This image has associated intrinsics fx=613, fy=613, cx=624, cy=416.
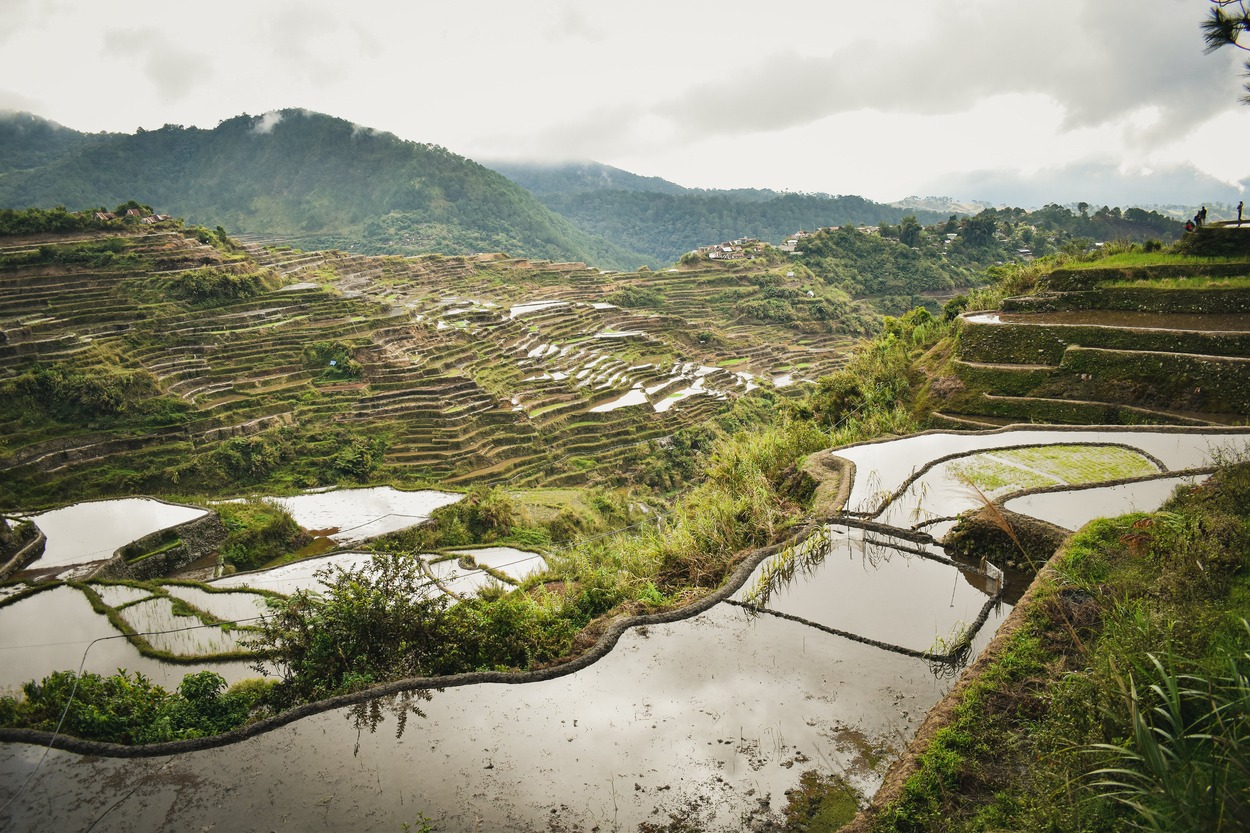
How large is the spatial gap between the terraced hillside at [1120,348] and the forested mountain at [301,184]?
73.3 m

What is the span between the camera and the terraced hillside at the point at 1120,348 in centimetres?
838

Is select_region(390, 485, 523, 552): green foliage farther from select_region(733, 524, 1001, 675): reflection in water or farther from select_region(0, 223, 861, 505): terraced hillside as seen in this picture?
select_region(733, 524, 1001, 675): reflection in water

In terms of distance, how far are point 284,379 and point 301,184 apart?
302 ft

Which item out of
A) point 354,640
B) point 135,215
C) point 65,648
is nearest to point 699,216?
point 135,215

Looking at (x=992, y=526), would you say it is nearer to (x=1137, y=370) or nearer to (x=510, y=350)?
(x=1137, y=370)

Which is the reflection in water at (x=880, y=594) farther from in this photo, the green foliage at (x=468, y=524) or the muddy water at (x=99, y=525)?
the muddy water at (x=99, y=525)

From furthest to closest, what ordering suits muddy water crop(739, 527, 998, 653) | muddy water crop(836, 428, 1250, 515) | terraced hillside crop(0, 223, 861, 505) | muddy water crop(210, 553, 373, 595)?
terraced hillside crop(0, 223, 861, 505) → muddy water crop(210, 553, 373, 595) → muddy water crop(836, 428, 1250, 515) → muddy water crop(739, 527, 998, 653)

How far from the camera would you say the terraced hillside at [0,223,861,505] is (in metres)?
18.3

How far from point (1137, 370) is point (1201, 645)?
7.65 metres

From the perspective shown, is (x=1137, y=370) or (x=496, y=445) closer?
(x=1137, y=370)

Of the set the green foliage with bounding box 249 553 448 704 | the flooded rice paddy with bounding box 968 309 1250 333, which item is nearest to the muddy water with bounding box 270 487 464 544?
the green foliage with bounding box 249 553 448 704

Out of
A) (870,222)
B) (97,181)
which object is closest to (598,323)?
(97,181)

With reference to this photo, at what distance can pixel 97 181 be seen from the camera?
85.5 metres

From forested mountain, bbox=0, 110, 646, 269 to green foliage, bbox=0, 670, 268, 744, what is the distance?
247ft
